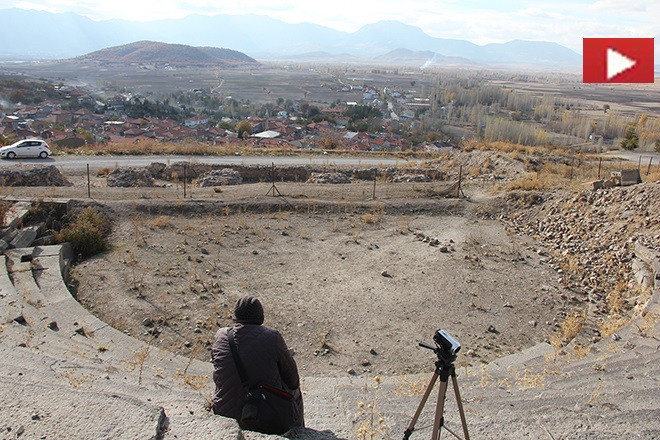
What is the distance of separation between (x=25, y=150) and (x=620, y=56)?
2443 cm

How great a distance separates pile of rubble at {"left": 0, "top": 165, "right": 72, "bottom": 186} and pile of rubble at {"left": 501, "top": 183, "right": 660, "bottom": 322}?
1547 centimetres

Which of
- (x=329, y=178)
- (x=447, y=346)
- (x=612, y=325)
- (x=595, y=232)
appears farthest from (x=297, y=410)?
(x=329, y=178)

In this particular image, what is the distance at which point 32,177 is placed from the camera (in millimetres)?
17266

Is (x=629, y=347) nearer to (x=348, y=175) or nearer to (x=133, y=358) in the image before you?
(x=133, y=358)

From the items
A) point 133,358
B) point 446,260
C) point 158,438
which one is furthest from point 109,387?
point 446,260

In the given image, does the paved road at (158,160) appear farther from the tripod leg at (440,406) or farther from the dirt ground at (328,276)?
the tripod leg at (440,406)

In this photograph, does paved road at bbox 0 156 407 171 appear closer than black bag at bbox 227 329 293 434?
No

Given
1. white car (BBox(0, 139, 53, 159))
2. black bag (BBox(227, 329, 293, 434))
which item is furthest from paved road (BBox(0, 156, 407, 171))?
black bag (BBox(227, 329, 293, 434))

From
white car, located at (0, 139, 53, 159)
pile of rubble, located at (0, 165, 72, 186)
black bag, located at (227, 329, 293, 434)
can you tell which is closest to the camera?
black bag, located at (227, 329, 293, 434)

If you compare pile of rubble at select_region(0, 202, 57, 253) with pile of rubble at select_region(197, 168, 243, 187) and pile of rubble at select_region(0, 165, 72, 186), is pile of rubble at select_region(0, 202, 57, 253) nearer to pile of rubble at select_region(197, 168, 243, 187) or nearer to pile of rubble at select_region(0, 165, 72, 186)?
pile of rubble at select_region(0, 165, 72, 186)

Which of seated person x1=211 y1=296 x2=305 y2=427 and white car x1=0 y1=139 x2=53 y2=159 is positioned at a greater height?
white car x1=0 y1=139 x2=53 y2=159

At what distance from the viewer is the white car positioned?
21562 mm

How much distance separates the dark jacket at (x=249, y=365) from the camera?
4.28 metres

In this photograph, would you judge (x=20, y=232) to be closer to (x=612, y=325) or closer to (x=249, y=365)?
(x=249, y=365)
